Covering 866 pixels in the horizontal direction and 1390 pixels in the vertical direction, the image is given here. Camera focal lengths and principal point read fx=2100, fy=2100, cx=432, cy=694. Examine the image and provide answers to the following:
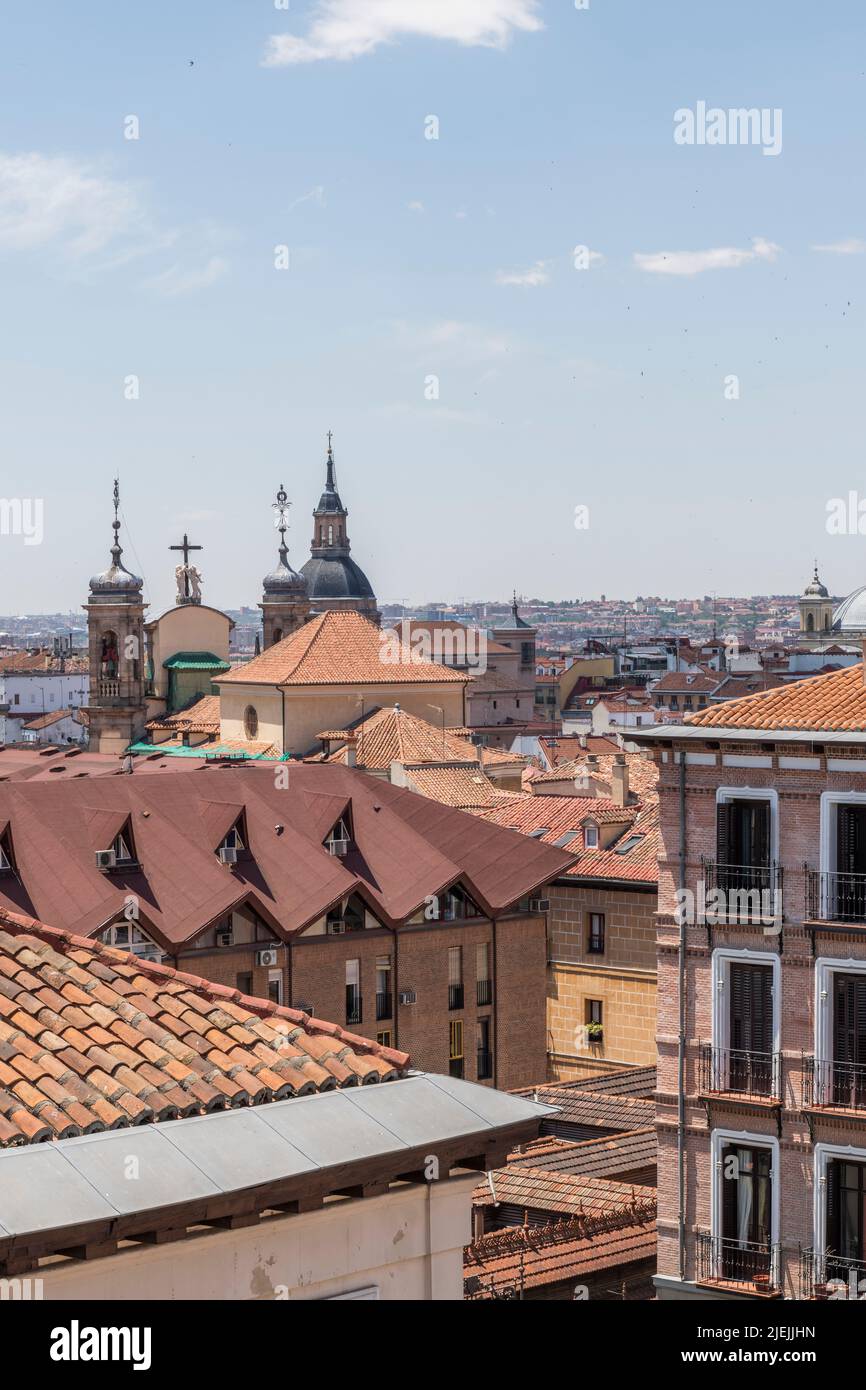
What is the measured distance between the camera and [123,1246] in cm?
783

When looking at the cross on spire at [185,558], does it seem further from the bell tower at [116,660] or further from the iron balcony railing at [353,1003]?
the iron balcony railing at [353,1003]

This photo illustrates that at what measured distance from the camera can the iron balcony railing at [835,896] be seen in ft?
85.9

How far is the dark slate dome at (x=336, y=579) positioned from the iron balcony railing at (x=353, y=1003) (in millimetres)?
116765

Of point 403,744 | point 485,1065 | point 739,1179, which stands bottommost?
point 485,1065

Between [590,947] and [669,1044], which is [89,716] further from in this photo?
[669,1044]

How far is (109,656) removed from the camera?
3772 inches

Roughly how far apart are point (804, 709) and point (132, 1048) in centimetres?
1927

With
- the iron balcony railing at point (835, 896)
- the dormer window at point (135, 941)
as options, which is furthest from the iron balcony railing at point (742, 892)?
the dormer window at point (135, 941)

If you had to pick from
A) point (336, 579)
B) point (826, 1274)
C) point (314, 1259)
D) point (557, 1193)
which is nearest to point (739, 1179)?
point (826, 1274)

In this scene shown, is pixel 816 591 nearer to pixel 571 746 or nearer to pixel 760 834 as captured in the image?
pixel 571 746

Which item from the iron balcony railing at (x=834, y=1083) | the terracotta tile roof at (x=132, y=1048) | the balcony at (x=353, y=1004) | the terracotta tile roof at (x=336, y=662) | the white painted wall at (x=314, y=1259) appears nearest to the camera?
the white painted wall at (x=314, y=1259)

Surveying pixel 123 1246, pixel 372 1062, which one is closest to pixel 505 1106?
pixel 372 1062

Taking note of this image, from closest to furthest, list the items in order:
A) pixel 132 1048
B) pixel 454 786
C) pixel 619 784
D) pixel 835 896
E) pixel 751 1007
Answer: pixel 132 1048 → pixel 835 896 → pixel 751 1007 → pixel 619 784 → pixel 454 786
